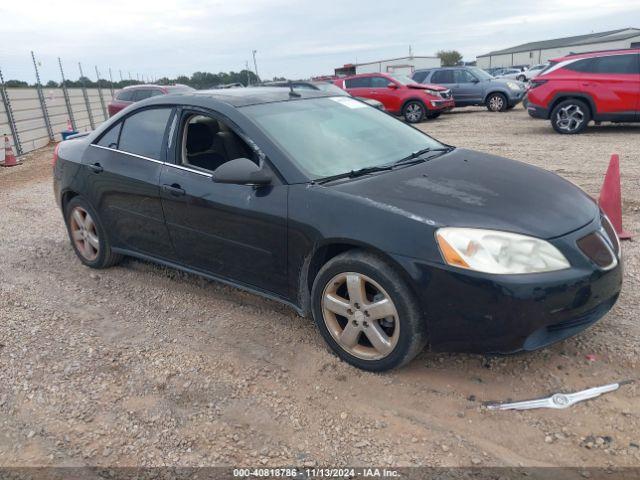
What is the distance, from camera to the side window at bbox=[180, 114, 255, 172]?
3795 millimetres

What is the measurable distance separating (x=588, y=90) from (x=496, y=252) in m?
10.2

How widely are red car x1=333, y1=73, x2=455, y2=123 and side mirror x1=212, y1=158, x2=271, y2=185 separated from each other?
14244 mm

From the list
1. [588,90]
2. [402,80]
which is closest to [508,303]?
[588,90]

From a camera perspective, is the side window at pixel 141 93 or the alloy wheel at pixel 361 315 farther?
the side window at pixel 141 93

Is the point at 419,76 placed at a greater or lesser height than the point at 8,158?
greater

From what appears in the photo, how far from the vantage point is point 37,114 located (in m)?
16.5

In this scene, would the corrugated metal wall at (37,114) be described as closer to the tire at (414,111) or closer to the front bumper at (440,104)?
the tire at (414,111)

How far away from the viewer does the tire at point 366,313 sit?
9.36 ft

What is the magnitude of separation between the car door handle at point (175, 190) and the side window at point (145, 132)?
0.99 feet

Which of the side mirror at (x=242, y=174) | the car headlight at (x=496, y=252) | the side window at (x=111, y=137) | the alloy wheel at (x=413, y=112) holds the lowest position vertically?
the alloy wheel at (x=413, y=112)

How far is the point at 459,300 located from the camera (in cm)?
269

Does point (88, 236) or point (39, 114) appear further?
point (39, 114)

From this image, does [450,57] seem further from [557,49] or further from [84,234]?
[84,234]

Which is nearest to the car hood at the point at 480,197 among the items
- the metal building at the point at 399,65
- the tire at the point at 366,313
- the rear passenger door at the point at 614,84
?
the tire at the point at 366,313
